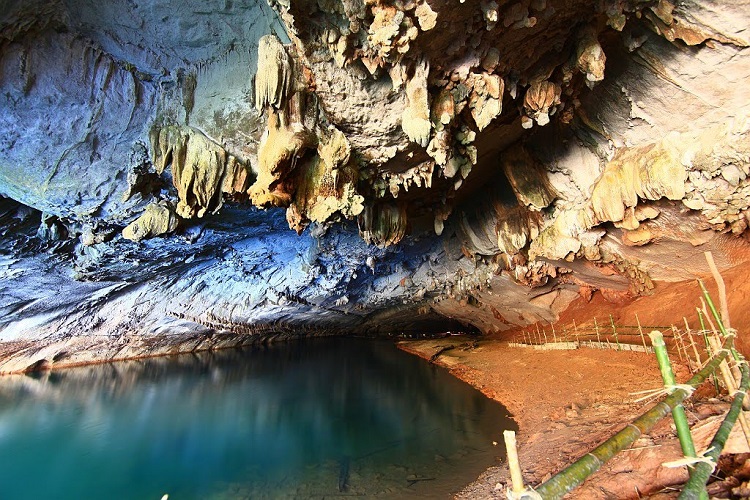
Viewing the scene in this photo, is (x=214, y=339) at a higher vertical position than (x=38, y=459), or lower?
higher

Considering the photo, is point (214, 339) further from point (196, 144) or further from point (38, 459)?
point (196, 144)

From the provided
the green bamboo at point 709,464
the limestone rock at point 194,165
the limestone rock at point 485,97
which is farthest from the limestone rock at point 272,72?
the green bamboo at point 709,464

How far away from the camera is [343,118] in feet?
18.5

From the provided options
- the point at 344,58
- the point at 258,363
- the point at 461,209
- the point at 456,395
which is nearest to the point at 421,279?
the point at 461,209

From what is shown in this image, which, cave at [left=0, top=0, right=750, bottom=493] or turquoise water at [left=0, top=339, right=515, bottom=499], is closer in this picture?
cave at [left=0, top=0, right=750, bottom=493]

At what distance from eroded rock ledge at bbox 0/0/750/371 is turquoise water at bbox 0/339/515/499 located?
4.17 metres

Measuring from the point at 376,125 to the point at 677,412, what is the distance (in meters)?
4.94

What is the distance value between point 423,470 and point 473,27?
20.9ft

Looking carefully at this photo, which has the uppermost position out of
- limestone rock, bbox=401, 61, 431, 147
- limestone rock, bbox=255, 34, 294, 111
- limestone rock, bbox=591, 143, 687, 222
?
limestone rock, bbox=255, 34, 294, 111

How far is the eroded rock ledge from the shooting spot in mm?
4629

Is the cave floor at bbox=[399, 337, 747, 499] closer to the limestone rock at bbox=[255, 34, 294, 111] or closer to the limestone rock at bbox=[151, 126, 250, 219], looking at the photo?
the limestone rock at bbox=[255, 34, 294, 111]

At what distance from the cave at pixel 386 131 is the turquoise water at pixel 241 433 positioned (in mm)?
4105

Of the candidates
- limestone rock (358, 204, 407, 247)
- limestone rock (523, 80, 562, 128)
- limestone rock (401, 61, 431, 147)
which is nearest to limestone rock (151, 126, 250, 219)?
limestone rock (358, 204, 407, 247)

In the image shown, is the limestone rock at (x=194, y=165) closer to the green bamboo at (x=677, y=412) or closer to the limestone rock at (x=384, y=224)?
the limestone rock at (x=384, y=224)
